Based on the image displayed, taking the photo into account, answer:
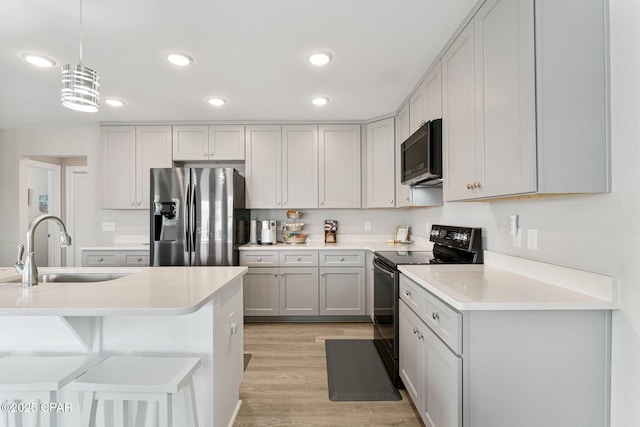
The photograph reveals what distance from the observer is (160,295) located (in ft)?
4.52

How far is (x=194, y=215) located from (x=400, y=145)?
2269 mm

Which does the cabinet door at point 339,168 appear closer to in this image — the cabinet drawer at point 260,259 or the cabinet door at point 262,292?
the cabinet drawer at point 260,259

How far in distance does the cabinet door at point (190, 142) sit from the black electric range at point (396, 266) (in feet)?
8.09

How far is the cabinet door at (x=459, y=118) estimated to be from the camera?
6.04 ft

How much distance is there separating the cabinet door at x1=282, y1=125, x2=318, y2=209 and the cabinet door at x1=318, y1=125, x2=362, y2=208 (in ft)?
0.27

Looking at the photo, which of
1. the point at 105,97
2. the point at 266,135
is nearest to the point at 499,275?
the point at 266,135

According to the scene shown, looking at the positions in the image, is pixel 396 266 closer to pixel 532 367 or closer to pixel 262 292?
pixel 532 367

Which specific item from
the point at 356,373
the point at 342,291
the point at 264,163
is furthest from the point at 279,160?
the point at 356,373

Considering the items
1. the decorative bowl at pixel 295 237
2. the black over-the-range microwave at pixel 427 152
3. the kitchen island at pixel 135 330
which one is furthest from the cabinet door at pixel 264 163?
the kitchen island at pixel 135 330

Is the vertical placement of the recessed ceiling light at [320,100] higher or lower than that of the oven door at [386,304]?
higher

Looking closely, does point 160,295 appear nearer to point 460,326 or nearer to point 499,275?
point 460,326

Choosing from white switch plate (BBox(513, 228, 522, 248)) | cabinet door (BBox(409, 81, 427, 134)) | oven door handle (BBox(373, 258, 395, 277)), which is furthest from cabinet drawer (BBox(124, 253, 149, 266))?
white switch plate (BBox(513, 228, 522, 248))

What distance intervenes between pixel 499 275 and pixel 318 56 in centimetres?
182

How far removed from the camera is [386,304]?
97.0 inches
